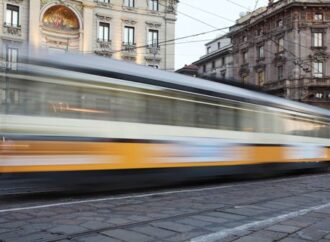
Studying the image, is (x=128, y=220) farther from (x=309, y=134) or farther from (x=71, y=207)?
(x=309, y=134)

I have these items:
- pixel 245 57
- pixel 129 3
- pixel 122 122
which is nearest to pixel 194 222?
pixel 122 122

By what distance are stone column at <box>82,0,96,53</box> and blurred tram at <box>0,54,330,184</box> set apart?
2402cm

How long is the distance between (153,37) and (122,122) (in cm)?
3022

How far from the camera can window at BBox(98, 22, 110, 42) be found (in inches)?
1480

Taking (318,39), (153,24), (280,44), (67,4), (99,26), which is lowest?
(99,26)

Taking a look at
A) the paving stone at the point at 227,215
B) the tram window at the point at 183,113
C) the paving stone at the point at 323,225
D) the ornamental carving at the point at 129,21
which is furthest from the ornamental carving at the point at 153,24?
the paving stone at the point at 323,225

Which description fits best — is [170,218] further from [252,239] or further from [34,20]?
[34,20]

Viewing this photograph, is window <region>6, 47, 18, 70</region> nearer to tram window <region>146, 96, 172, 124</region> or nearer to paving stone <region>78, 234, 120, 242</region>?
tram window <region>146, 96, 172, 124</region>

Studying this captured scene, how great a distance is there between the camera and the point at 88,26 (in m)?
36.7

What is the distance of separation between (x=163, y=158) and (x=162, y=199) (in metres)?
1.80

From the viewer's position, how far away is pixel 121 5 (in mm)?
38406

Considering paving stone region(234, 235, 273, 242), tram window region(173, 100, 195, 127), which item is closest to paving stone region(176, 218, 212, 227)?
paving stone region(234, 235, 273, 242)

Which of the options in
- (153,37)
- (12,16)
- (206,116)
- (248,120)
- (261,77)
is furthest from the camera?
(261,77)

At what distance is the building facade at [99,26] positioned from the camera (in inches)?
1339
